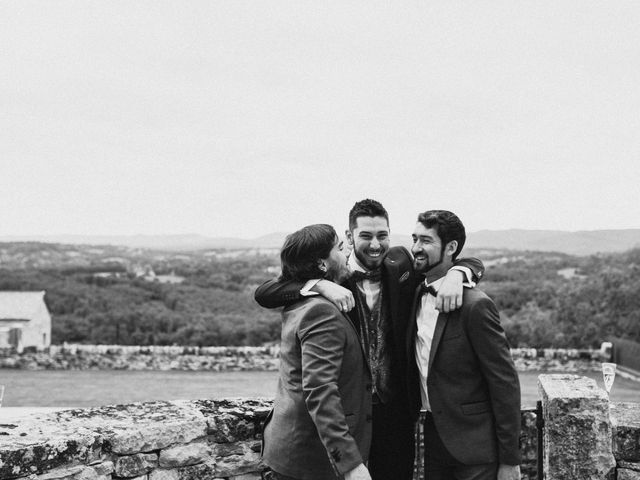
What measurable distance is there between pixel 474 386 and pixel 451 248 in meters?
0.68

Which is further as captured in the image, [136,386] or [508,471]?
[136,386]

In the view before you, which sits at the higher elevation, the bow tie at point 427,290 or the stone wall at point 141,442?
the bow tie at point 427,290

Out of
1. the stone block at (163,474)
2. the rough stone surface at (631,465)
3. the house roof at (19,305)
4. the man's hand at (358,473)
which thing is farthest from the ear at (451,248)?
the house roof at (19,305)

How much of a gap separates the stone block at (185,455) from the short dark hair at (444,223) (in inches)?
61.4

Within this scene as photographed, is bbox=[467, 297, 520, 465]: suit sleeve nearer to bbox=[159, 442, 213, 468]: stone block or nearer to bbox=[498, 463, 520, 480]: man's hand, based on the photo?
bbox=[498, 463, 520, 480]: man's hand

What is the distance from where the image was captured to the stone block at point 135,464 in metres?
3.51

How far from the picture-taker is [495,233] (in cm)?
12875

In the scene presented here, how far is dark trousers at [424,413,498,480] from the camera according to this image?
11.3ft

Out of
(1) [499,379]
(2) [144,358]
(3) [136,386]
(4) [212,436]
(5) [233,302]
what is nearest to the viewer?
(1) [499,379]

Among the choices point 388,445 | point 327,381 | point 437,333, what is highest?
point 437,333

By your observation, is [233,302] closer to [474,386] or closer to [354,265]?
[354,265]

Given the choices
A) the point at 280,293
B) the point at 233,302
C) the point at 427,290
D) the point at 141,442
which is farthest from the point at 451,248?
the point at 233,302

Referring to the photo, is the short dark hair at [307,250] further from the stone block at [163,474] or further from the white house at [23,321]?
the white house at [23,321]

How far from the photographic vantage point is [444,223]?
3.65 m
